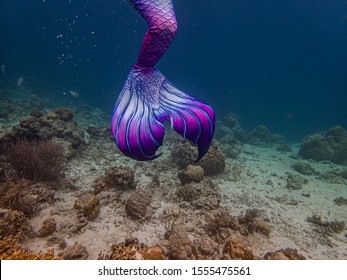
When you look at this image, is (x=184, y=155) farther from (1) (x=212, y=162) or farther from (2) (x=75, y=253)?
(2) (x=75, y=253)

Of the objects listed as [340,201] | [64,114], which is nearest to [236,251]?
[340,201]

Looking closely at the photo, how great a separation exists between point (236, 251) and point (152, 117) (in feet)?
12.0

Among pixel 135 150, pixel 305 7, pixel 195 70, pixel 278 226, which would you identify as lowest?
pixel 278 226

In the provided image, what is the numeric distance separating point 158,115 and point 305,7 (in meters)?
65.3

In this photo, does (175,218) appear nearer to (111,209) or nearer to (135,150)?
(111,209)

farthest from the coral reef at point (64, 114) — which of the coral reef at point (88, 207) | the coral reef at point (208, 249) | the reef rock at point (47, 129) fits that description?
the coral reef at point (208, 249)

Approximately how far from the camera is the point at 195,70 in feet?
329

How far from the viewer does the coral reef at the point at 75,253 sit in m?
3.51

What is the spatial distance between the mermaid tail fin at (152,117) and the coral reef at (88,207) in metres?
3.96

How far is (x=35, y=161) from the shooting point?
571 cm

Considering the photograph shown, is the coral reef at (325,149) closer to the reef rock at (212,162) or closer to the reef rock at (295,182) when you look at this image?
the reef rock at (295,182)

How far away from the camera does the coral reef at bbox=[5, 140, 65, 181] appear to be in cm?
564

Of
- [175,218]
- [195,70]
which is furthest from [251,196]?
[195,70]

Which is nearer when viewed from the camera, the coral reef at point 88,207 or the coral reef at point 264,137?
the coral reef at point 88,207
